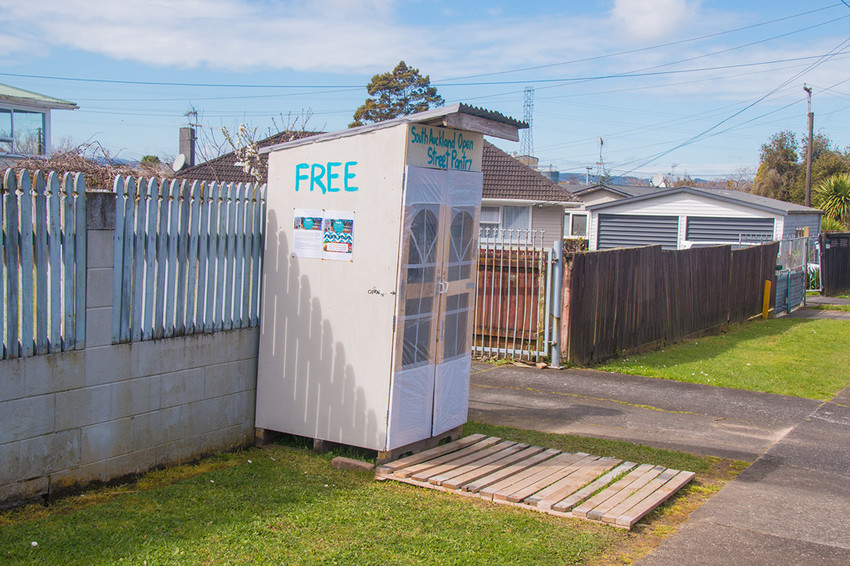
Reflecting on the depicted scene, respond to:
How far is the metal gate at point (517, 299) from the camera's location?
36.9ft

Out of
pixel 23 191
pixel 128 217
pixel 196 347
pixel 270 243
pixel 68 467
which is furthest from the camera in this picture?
pixel 270 243

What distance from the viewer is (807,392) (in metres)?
10.1

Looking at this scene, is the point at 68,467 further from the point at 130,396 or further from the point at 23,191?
the point at 23,191

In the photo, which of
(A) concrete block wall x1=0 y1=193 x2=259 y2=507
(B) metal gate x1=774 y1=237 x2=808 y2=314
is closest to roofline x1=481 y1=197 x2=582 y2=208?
(B) metal gate x1=774 y1=237 x2=808 y2=314

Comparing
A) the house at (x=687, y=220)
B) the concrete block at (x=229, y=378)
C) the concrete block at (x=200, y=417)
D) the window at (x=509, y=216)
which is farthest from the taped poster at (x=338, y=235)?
the house at (x=687, y=220)

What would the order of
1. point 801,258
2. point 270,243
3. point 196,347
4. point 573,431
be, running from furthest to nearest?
point 801,258 < point 573,431 < point 270,243 < point 196,347

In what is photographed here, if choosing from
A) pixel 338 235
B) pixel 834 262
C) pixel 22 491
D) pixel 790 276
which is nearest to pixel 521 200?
pixel 790 276

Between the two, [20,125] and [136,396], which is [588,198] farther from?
[136,396]

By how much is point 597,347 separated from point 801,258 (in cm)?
1447

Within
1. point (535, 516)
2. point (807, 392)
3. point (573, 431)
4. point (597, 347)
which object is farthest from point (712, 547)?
point (597, 347)

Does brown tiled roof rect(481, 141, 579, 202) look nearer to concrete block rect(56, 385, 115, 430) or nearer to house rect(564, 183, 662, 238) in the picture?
house rect(564, 183, 662, 238)

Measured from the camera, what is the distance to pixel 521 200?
23516 mm

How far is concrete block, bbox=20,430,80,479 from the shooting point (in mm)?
4871

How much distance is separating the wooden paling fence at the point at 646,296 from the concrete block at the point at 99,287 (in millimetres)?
→ 7101
